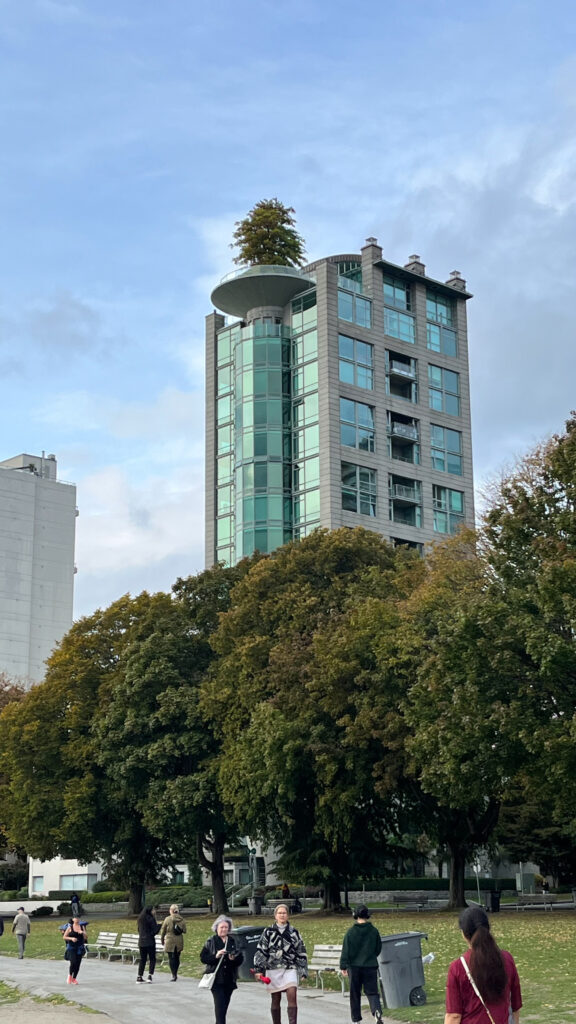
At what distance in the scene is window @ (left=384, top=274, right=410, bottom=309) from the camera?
96.6 meters

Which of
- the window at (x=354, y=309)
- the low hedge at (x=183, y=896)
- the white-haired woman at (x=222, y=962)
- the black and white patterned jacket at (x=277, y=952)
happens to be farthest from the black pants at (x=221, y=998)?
the window at (x=354, y=309)

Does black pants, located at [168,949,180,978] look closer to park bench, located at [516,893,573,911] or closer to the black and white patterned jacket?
the black and white patterned jacket

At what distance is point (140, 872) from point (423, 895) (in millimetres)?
14586

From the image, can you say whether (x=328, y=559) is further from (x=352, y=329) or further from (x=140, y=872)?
(x=352, y=329)

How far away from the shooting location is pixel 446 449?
98.5 meters

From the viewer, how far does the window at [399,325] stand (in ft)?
315

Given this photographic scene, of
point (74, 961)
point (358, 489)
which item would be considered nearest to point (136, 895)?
point (74, 961)

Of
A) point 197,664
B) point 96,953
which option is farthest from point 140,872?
point 96,953

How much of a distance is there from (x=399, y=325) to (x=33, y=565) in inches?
2170

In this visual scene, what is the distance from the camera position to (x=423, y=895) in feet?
199

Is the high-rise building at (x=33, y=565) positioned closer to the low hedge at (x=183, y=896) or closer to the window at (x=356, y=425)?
the window at (x=356, y=425)

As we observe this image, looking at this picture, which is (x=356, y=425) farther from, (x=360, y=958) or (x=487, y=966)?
(x=487, y=966)

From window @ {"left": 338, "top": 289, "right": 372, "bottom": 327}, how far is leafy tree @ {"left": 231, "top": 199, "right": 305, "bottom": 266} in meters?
5.57

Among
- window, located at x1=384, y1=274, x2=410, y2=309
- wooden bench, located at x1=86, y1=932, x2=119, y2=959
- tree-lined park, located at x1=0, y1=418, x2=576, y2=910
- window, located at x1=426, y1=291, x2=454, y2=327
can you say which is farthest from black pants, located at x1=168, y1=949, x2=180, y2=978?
window, located at x1=426, y1=291, x2=454, y2=327
